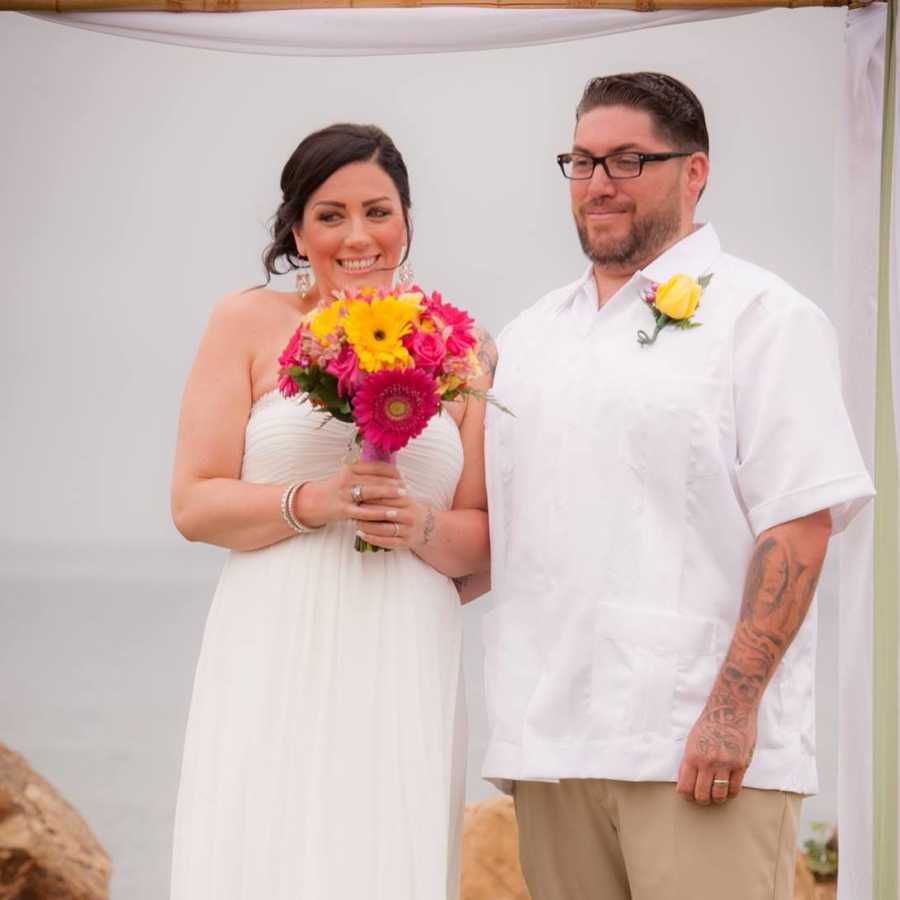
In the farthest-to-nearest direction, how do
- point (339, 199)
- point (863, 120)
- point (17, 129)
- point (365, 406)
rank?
point (17, 129) < point (863, 120) < point (339, 199) < point (365, 406)

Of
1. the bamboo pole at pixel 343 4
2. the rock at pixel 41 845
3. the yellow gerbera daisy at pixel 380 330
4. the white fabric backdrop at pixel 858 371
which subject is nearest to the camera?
the yellow gerbera daisy at pixel 380 330

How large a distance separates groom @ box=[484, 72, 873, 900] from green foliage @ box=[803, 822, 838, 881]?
1.67 meters

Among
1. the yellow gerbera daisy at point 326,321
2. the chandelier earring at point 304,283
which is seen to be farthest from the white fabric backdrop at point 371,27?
the yellow gerbera daisy at point 326,321

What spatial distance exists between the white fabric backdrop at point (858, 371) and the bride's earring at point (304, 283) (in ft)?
4.06

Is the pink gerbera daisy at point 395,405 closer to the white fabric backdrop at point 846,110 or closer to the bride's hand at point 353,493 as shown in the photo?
the bride's hand at point 353,493

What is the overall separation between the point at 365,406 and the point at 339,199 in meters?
0.64

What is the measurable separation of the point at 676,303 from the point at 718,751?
2.78ft

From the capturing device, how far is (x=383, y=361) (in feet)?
9.40

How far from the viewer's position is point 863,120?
371 centimetres

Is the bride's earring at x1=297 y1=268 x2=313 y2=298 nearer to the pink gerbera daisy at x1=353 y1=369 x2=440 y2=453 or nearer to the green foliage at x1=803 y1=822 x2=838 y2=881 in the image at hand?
the pink gerbera daisy at x1=353 y1=369 x2=440 y2=453

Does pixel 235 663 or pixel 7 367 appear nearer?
pixel 235 663

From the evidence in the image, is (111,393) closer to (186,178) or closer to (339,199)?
(186,178)

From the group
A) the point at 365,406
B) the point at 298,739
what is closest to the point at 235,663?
the point at 298,739

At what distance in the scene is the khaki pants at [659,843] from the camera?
292 centimetres
